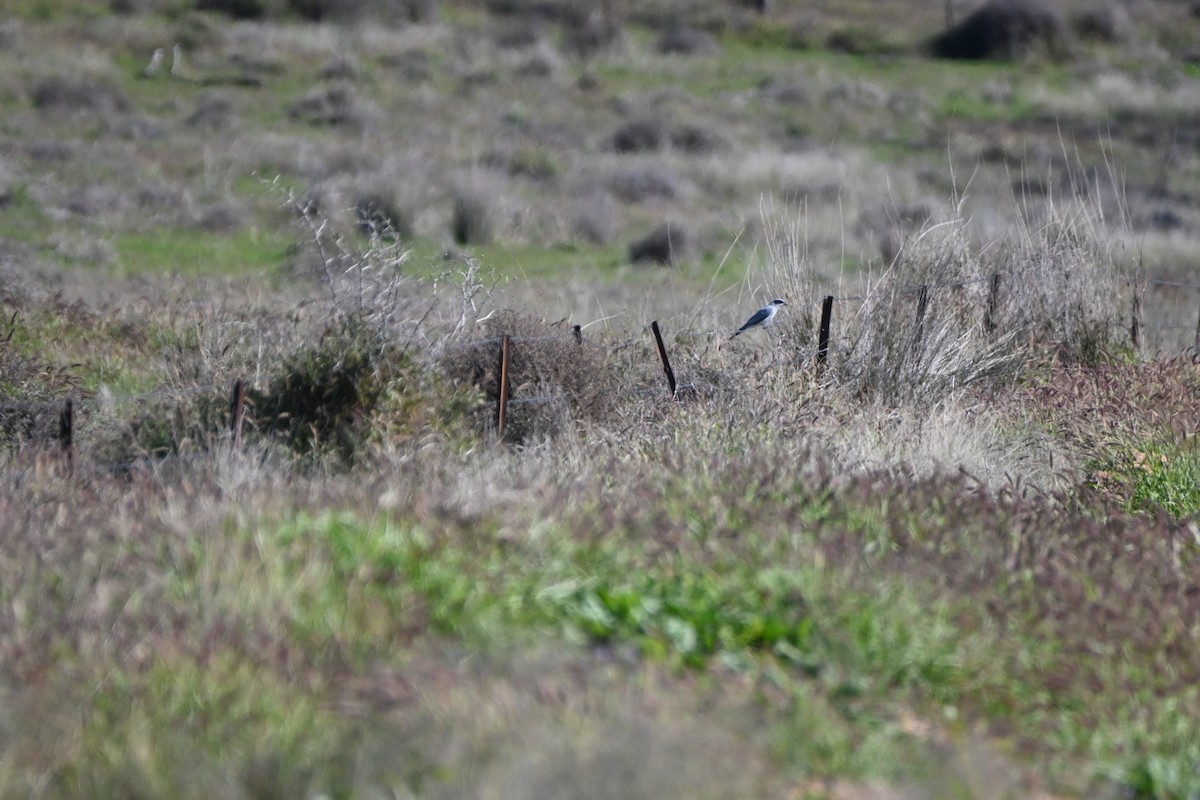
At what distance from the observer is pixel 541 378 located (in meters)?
9.16

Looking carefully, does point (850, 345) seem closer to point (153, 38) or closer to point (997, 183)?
point (997, 183)

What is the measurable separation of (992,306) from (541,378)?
4.03m

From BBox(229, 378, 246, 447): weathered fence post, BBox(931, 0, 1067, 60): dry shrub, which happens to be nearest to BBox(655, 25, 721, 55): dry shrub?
BBox(931, 0, 1067, 60): dry shrub

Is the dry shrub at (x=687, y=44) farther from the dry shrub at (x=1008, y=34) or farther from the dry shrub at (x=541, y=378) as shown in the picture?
the dry shrub at (x=541, y=378)

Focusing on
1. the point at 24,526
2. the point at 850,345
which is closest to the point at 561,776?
the point at 24,526

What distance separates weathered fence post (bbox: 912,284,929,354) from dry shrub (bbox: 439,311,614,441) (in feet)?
7.21

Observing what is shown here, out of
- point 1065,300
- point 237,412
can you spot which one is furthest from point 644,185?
point 237,412

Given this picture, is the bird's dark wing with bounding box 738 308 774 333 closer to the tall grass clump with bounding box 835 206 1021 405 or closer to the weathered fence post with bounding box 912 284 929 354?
the tall grass clump with bounding box 835 206 1021 405

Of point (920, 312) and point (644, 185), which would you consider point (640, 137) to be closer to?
point (644, 185)

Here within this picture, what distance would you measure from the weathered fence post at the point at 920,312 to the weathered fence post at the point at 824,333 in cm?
62

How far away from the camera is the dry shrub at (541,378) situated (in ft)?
29.6

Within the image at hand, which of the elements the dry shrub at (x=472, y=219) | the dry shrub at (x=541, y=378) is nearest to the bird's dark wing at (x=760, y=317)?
the dry shrub at (x=541, y=378)

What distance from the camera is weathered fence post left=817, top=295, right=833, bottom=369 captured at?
382 inches

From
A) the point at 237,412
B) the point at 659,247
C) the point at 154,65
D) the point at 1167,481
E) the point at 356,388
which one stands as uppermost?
the point at 154,65
